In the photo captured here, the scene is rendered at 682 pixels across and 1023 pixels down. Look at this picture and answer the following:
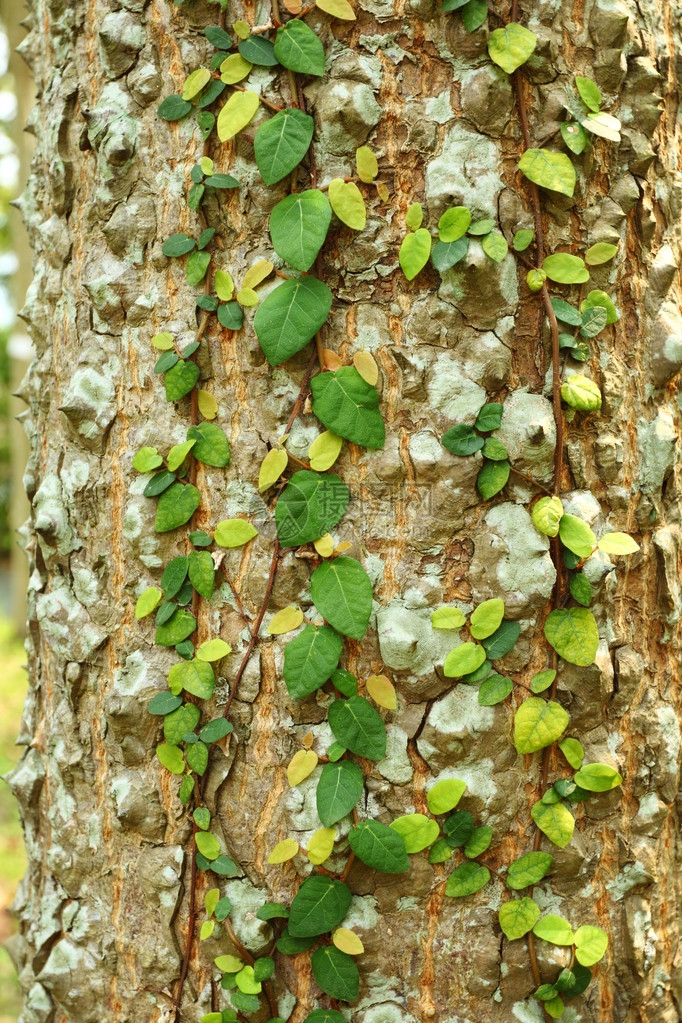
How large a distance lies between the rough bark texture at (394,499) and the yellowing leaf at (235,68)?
0.03 meters

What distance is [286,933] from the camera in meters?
1.11

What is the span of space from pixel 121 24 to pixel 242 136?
0.29m

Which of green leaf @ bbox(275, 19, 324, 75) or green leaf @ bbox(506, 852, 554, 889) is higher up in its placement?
green leaf @ bbox(275, 19, 324, 75)

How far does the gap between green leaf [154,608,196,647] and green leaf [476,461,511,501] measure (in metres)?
0.47

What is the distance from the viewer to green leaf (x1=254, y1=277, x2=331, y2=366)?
105 centimetres

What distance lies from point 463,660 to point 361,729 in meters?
0.18

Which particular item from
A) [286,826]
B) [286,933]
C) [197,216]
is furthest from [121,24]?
[286,933]

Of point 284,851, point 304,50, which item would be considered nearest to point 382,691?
point 284,851

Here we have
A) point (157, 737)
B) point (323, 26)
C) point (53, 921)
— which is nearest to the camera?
point (323, 26)

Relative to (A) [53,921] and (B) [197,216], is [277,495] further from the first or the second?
(A) [53,921]

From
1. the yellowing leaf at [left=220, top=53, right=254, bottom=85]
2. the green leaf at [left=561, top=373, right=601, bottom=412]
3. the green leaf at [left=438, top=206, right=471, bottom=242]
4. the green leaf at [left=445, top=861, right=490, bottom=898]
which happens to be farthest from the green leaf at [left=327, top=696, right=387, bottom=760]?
the yellowing leaf at [left=220, top=53, right=254, bottom=85]

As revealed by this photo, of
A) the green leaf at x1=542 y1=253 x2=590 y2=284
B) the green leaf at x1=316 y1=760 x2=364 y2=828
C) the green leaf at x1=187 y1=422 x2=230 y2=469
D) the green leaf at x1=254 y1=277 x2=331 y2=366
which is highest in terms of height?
the green leaf at x1=254 y1=277 x2=331 y2=366

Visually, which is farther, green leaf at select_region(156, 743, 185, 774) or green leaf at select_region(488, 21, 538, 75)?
green leaf at select_region(156, 743, 185, 774)

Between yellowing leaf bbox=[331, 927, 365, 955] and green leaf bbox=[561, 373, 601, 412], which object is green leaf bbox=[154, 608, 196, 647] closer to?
yellowing leaf bbox=[331, 927, 365, 955]
